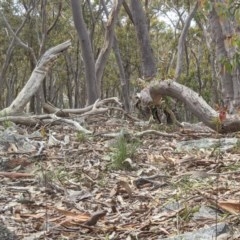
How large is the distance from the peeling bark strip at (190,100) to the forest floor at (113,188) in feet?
2.10

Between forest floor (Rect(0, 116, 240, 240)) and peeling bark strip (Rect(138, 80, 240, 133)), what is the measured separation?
25.2 inches

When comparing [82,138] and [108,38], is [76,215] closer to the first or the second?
[82,138]

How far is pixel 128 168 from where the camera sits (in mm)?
5016

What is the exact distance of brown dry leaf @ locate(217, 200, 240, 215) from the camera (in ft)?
10.4

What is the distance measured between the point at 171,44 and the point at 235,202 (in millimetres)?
24752

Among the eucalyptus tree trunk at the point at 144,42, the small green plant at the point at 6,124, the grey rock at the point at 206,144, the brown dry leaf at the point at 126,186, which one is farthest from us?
the eucalyptus tree trunk at the point at 144,42

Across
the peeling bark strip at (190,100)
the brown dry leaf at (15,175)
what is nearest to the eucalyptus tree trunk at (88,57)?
the peeling bark strip at (190,100)

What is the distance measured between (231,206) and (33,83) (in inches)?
227

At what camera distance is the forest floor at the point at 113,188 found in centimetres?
325

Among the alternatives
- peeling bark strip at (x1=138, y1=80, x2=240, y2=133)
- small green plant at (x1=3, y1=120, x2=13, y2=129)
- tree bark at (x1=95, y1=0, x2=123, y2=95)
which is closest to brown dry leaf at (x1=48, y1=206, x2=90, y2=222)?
peeling bark strip at (x1=138, y1=80, x2=240, y2=133)

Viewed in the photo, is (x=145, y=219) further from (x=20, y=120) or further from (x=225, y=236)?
(x=20, y=120)

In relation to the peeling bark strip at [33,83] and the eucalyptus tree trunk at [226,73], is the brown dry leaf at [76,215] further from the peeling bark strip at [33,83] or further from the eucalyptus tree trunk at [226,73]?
the eucalyptus tree trunk at [226,73]

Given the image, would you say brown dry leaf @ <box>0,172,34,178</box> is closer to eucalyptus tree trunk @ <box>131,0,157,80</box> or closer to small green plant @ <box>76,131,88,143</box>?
small green plant @ <box>76,131,88,143</box>

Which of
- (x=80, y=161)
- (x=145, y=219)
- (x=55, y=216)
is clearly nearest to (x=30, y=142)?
(x=80, y=161)
